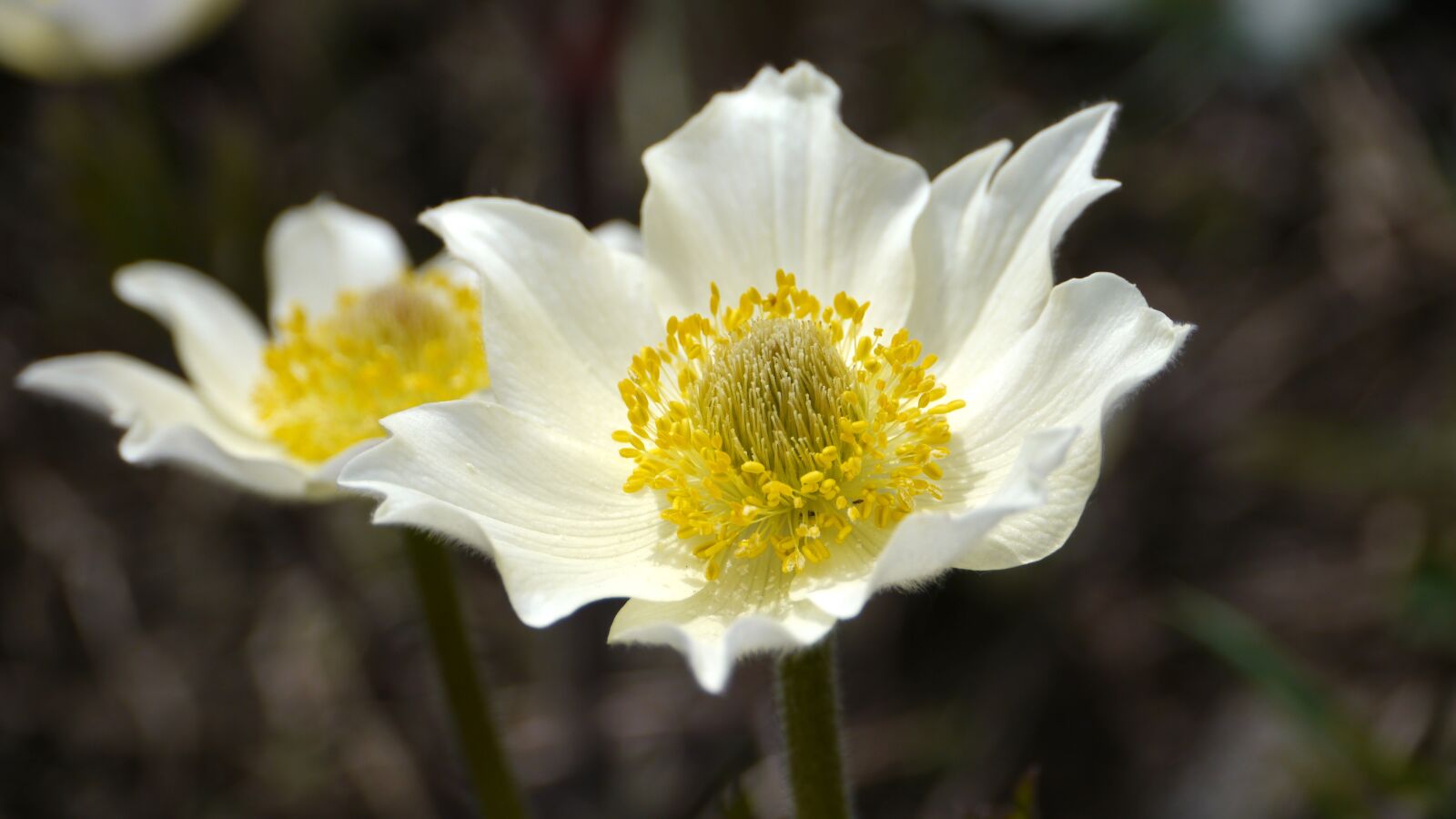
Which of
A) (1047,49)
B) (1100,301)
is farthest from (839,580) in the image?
(1047,49)

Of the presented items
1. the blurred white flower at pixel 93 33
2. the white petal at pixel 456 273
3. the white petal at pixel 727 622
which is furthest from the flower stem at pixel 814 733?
the blurred white flower at pixel 93 33

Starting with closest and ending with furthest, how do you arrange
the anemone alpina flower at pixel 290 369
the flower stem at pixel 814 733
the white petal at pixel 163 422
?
the flower stem at pixel 814 733 → the white petal at pixel 163 422 → the anemone alpina flower at pixel 290 369

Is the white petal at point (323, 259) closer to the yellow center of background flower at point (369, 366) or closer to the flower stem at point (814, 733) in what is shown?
the yellow center of background flower at point (369, 366)

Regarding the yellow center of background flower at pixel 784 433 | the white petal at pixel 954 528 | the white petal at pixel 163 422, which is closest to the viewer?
the white petal at pixel 954 528

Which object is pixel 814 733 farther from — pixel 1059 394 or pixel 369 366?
pixel 369 366

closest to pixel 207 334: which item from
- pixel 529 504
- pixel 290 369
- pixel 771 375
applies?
pixel 290 369

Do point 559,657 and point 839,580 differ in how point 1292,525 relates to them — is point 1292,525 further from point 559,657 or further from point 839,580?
point 839,580

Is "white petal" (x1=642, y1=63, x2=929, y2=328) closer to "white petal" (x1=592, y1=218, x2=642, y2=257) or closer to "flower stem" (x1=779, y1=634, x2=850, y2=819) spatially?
"white petal" (x1=592, y1=218, x2=642, y2=257)
